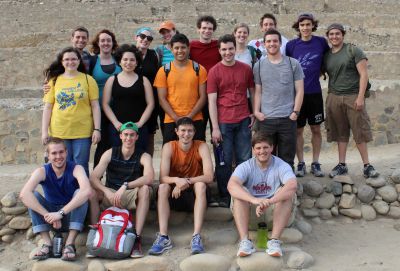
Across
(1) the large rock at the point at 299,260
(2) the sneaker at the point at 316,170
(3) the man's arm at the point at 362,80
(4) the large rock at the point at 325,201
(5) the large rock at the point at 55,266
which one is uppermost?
(3) the man's arm at the point at 362,80

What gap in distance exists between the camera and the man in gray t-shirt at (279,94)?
538 cm

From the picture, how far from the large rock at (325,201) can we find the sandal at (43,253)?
3155 mm

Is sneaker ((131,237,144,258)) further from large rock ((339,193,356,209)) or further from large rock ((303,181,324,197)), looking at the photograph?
large rock ((339,193,356,209))

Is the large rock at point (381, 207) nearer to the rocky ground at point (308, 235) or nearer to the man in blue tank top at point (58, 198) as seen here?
the rocky ground at point (308, 235)

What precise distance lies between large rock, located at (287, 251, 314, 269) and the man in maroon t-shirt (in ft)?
3.55

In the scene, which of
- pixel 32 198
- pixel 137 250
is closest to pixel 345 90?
pixel 137 250

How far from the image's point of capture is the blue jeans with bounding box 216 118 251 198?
17.7 feet

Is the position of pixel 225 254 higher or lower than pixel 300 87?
lower

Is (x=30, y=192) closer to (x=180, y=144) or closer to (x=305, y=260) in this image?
(x=180, y=144)

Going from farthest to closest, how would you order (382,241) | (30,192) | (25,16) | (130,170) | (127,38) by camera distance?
(25,16)
(127,38)
(382,241)
(130,170)
(30,192)

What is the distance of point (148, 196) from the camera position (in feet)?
16.7

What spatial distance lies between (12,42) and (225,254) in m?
14.9

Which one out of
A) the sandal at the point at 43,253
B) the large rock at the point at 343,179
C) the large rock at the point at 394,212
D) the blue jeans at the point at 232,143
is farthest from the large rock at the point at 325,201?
the sandal at the point at 43,253

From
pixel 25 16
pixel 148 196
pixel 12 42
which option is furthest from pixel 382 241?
pixel 25 16
